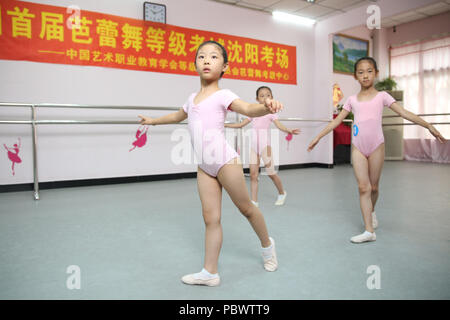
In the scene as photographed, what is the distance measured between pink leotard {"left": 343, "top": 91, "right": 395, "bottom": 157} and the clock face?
2.81m

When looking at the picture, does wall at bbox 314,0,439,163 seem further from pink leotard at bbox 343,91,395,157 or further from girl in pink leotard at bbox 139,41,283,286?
girl in pink leotard at bbox 139,41,283,286

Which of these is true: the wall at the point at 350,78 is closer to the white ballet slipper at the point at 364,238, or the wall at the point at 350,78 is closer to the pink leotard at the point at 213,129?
the white ballet slipper at the point at 364,238

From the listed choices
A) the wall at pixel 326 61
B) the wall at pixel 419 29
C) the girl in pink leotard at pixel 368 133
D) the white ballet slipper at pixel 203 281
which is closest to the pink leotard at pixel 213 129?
the white ballet slipper at pixel 203 281

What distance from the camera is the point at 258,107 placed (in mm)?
957

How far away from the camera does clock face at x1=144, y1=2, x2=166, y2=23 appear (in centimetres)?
365

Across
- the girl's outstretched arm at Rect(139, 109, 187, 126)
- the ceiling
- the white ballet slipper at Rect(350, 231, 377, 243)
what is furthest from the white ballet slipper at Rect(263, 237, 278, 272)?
the ceiling

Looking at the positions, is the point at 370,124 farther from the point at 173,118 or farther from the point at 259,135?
the point at 173,118

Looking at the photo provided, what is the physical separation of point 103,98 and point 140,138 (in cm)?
58

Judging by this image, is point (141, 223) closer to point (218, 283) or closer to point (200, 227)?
point (200, 227)

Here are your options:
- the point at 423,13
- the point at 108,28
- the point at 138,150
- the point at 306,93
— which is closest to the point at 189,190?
the point at 138,150

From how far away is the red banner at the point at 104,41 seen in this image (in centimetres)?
307

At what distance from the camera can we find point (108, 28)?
11.4ft

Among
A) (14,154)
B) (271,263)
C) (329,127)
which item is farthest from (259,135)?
(14,154)

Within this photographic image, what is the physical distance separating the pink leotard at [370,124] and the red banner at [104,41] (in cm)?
→ 270
